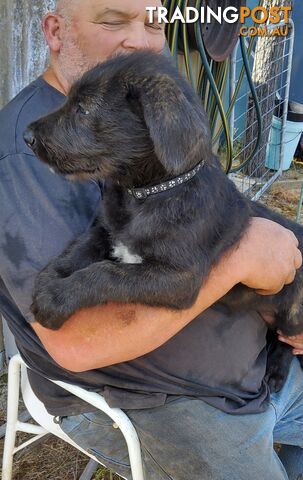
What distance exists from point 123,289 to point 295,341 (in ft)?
2.84

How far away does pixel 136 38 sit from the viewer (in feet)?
6.85

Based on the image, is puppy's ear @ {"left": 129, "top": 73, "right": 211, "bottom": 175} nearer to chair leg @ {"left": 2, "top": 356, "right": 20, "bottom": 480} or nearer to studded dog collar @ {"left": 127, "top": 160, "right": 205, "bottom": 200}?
studded dog collar @ {"left": 127, "top": 160, "right": 205, "bottom": 200}

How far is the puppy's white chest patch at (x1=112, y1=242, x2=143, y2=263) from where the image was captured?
176 cm

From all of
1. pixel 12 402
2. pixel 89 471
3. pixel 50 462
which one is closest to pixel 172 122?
pixel 12 402

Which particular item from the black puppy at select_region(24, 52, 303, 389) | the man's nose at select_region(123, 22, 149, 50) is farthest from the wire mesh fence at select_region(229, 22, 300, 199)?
the black puppy at select_region(24, 52, 303, 389)

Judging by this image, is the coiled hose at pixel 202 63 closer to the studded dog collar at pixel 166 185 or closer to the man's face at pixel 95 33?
the man's face at pixel 95 33

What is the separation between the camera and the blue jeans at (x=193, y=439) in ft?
5.90

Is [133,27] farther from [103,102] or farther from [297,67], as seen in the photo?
[297,67]

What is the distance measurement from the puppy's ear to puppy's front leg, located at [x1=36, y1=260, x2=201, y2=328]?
0.30 m

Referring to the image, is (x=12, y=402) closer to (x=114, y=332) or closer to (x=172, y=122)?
(x=114, y=332)

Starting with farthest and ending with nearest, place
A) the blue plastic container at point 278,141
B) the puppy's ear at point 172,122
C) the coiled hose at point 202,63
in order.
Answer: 1. the blue plastic container at point 278,141
2. the coiled hose at point 202,63
3. the puppy's ear at point 172,122

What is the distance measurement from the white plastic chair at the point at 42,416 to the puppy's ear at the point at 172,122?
2.49 feet

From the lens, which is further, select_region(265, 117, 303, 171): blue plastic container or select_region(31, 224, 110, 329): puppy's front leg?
select_region(265, 117, 303, 171): blue plastic container

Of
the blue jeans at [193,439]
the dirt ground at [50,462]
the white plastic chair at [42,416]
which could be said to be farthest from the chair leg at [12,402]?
the dirt ground at [50,462]
